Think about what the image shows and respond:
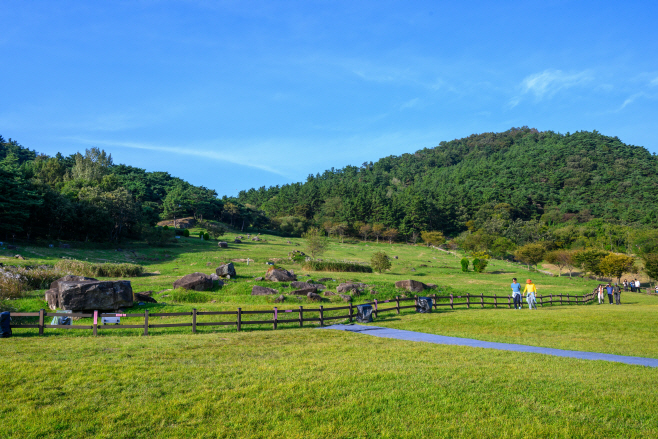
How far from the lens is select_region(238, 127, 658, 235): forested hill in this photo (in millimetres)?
110312

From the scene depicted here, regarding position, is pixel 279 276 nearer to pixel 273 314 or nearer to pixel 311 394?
pixel 273 314

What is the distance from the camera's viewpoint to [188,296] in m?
23.7

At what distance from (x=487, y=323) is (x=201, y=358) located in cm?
1372

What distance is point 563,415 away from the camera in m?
6.29

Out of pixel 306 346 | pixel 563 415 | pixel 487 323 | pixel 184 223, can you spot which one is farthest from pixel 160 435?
pixel 184 223

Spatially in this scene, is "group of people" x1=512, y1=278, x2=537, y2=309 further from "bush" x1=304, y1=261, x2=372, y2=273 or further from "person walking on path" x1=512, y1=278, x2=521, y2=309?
"bush" x1=304, y1=261, x2=372, y2=273

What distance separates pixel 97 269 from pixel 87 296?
1520 cm

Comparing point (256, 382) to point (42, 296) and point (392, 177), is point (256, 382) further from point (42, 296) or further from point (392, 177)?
→ point (392, 177)

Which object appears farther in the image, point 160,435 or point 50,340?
point 50,340

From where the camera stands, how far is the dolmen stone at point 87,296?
679 inches

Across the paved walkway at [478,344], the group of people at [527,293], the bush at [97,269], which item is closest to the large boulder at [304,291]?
the paved walkway at [478,344]

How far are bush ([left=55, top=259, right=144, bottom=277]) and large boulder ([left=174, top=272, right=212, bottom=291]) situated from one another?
8775 millimetres

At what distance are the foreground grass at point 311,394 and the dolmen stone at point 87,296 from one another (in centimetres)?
690

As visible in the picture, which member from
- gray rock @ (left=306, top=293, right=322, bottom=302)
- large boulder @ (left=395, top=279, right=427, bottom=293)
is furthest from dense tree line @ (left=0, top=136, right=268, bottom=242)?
large boulder @ (left=395, top=279, right=427, bottom=293)
